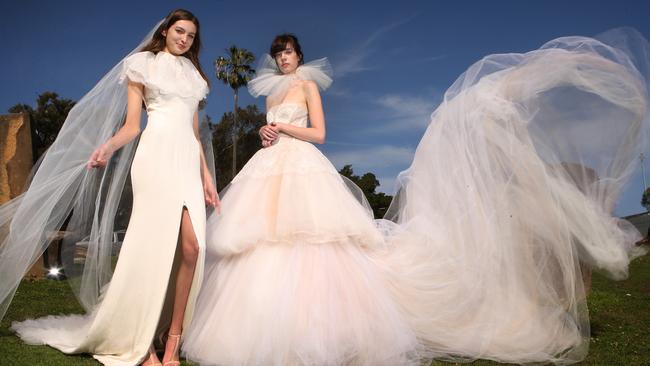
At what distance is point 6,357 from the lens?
448 cm

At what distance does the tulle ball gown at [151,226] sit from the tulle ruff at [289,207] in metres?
0.43

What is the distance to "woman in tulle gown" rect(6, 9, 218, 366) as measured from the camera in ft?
15.0

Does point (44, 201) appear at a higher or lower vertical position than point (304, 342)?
higher

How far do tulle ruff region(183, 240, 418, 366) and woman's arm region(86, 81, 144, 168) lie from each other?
134 centimetres

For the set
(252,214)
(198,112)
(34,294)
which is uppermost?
(198,112)

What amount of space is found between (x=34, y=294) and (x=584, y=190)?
24.6 ft

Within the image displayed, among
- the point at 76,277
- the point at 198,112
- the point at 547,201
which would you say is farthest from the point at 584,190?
the point at 76,277

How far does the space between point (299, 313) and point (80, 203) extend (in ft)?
7.28

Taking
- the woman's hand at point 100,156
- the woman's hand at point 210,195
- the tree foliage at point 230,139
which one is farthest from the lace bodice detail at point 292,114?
the tree foliage at point 230,139

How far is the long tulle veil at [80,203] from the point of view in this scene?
481 cm

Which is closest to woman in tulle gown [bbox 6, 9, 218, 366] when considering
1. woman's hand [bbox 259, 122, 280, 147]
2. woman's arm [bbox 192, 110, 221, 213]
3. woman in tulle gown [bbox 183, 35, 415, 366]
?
woman's arm [bbox 192, 110, 221, 213]

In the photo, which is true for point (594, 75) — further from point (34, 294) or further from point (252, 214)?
point (34, 294)

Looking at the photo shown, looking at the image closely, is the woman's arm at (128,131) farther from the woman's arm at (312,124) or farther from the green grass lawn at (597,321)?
the green grass lawn at (597,321)

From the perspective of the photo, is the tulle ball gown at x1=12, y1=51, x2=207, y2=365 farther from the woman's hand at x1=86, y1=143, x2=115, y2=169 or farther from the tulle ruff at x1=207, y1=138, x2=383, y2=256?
the tulle ruff at x1=207, y1=138, x2=383, y2=256
